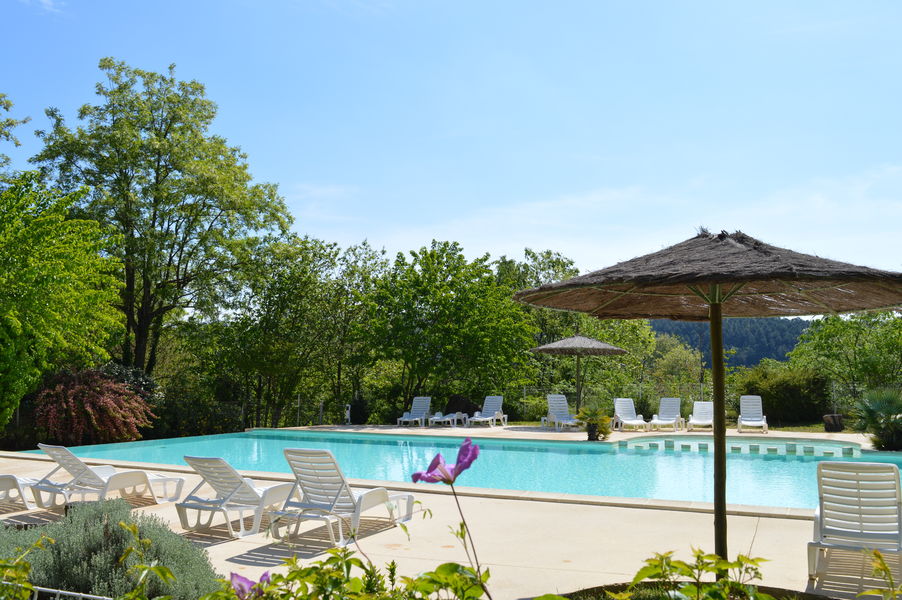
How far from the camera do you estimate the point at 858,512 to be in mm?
4930

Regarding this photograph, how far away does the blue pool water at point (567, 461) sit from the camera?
10.9 metres

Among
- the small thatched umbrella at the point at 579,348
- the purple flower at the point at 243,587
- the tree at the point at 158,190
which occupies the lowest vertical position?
the purple flower at the point at 243,587

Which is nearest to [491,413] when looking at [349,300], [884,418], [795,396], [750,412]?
[349,300]

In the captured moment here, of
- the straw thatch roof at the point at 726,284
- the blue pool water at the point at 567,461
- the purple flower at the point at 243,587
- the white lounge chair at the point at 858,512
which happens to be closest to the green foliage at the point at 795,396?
the blue pool water at the point at 567,461

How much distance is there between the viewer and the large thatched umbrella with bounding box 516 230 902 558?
3.98 meters

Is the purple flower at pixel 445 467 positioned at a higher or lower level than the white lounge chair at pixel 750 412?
higher

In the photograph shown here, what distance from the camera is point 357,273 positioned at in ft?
77.7

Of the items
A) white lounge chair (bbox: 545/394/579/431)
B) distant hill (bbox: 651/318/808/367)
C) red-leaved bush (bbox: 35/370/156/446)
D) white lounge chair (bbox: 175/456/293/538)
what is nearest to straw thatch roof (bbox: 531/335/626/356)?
white lounge chair (bbox: 545/394/579/431)

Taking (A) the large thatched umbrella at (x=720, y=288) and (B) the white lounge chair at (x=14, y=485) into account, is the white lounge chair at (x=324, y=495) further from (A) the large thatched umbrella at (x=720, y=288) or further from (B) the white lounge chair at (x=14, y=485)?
(B) the white lounge chair at (x=14, y=485)

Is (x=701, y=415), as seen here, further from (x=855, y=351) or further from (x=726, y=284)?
(x=726, y=284)

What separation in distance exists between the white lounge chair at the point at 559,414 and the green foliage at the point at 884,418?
664 cm

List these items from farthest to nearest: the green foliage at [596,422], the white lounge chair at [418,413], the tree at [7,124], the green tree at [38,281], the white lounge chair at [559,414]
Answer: the tree at [7,124] → the white lounge chair at [418,413] → the white lounge chair at [559,414] → the green foliage at [596,422] → the green tree at [38,281]

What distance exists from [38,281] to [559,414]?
12.4 meters

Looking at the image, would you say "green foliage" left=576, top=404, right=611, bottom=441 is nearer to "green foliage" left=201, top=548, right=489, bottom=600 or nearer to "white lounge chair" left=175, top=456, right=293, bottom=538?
"white lounge chair" left=175, top=456, right=293, bottom=538
